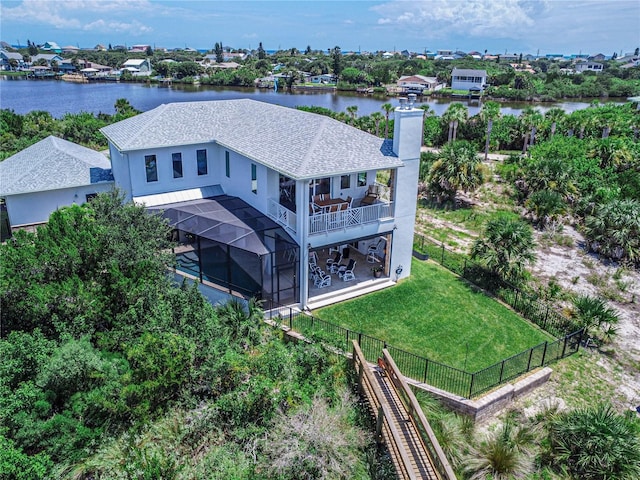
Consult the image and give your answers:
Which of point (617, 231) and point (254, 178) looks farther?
point (617, 231)

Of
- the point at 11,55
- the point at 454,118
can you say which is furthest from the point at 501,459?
the point at 11,55

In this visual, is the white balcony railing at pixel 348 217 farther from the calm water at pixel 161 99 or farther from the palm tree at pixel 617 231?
the calm water at pixel 161 99

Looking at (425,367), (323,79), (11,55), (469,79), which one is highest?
(11,55)

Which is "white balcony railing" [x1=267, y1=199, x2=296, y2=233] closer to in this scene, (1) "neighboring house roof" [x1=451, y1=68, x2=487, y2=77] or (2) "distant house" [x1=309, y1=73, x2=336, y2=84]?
(1) "neighboring house roof" [x1=451, y1=68, x2=487, y2=77]

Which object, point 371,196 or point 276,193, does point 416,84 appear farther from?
point 276,193

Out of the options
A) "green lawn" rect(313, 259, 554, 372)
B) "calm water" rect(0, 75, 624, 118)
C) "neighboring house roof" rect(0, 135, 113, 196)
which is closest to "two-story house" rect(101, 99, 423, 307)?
"green lawn" rect(313, 259, 554, 372)

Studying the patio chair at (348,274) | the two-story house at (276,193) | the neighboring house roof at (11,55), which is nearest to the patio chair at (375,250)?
the two-story house at (276,193)
